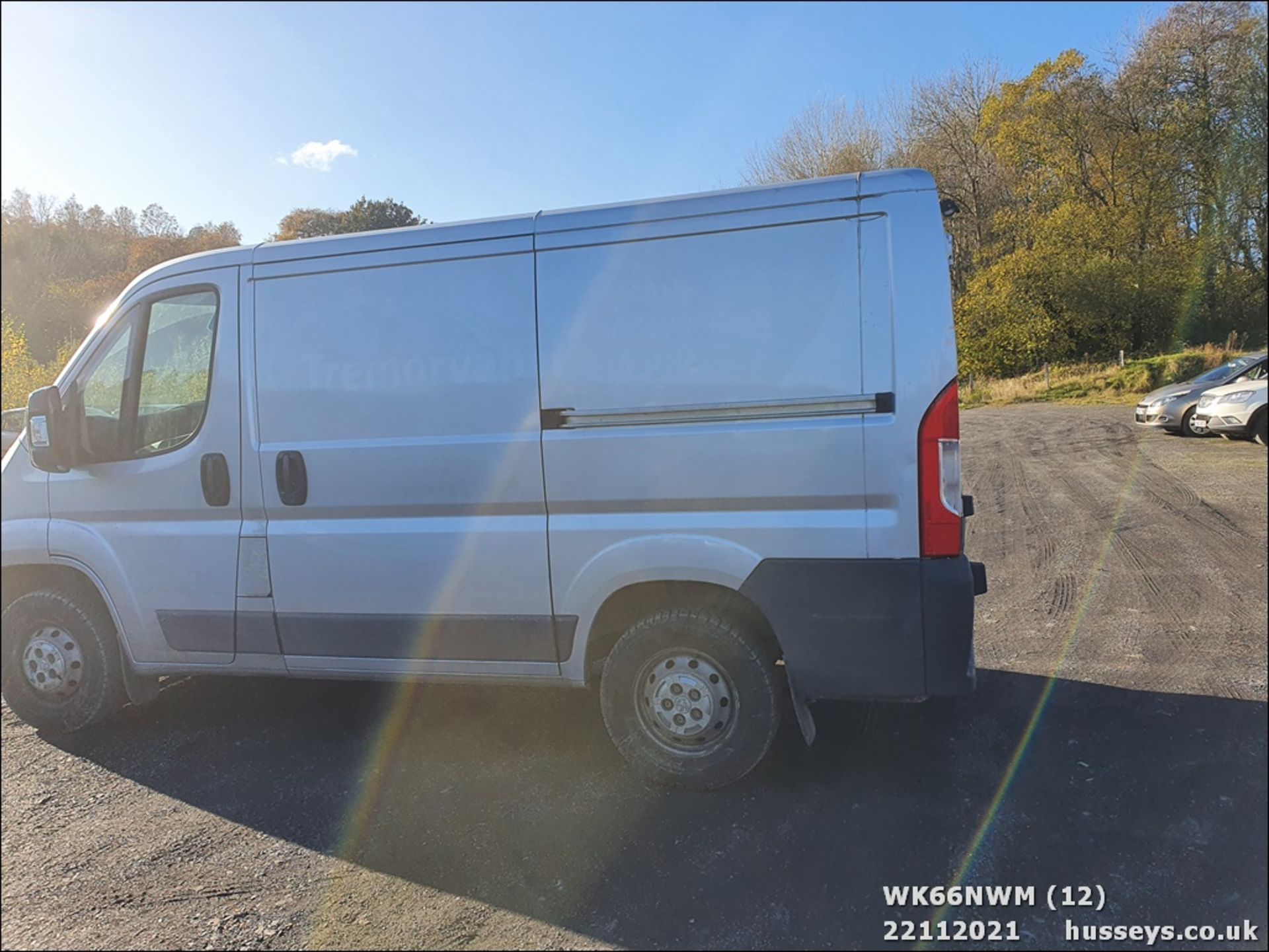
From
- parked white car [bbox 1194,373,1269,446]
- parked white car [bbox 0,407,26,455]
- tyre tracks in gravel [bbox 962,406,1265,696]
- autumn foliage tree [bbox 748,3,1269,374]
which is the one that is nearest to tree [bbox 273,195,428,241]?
parked white car [bbox 0,407,26,455]

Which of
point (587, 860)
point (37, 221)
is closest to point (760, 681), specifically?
point (587, 860)

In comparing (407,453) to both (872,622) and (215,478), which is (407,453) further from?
(872,622)

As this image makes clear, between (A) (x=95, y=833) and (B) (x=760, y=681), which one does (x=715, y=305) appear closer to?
(B) (x=760, y=681)

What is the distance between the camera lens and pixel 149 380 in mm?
3629

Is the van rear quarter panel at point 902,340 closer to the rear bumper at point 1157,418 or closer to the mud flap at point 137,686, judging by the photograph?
the mud flap at point 137,686

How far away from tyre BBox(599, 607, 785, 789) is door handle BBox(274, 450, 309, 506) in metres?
1.52

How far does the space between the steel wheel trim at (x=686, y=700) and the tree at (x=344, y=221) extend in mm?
2203

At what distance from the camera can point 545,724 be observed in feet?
12.7

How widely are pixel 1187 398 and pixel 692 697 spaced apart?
48.0ft

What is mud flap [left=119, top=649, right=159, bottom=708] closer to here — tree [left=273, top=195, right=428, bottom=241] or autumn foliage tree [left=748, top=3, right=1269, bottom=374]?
tree [left=273, top=195, right=428, bottom=241]

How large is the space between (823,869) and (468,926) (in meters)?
1.17

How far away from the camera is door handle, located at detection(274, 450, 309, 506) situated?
3385 millimetres

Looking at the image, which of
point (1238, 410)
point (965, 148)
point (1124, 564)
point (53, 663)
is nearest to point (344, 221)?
point (53, 663)

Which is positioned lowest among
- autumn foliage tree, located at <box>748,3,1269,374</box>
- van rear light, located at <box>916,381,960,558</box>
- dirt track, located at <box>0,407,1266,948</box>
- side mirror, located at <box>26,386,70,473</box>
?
dirt track, located at <box>0,407,1266,948</box>
